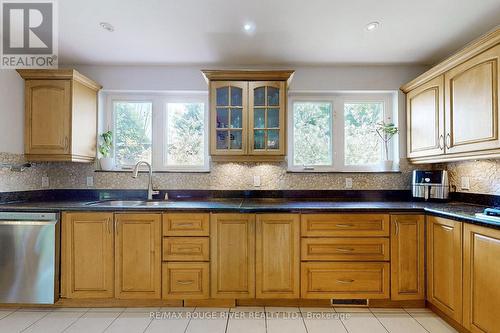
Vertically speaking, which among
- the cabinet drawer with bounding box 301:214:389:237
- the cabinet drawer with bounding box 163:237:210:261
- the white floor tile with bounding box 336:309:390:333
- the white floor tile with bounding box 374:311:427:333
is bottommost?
the white floor tile with bounding box 336:309:390:333

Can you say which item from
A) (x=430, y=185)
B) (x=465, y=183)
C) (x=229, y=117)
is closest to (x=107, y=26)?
(x=229, y=117)

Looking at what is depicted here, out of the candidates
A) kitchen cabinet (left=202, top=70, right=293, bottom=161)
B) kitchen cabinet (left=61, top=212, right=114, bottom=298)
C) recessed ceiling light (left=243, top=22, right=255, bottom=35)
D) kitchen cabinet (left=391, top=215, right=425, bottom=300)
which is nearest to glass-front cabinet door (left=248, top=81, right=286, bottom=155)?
kitchen cabinet (left=202, top=70, right=293, bottom=161)

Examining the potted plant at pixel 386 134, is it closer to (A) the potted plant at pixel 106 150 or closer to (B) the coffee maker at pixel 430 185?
(B) the coffee maker at pixel 430 185

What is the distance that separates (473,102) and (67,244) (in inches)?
134

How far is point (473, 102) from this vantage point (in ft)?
6.60

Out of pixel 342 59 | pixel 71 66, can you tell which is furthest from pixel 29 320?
pixel 342 59

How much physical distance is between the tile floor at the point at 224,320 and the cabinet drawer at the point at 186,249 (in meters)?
0.44

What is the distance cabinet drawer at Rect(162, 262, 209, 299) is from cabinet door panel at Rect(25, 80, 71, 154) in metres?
1.49

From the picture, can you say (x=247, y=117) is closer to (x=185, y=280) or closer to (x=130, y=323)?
(x=185, y=280)

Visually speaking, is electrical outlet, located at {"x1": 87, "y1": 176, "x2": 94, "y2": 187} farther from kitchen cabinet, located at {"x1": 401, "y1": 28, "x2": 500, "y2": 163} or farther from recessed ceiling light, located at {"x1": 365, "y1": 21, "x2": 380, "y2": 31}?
kitchen cabinet, located at {"x1": 401, "y1": 28, "x2": 500, "y2": 163}

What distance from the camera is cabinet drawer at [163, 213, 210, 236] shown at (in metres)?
2.33

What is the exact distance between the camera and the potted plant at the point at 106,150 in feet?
9.59

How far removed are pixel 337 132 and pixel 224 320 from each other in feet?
7.10

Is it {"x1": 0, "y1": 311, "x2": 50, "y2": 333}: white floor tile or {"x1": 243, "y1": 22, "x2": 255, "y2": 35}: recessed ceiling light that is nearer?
{"x1": 0, "y1": 311, "x2": 50, "y2": 333}: white floor tile
